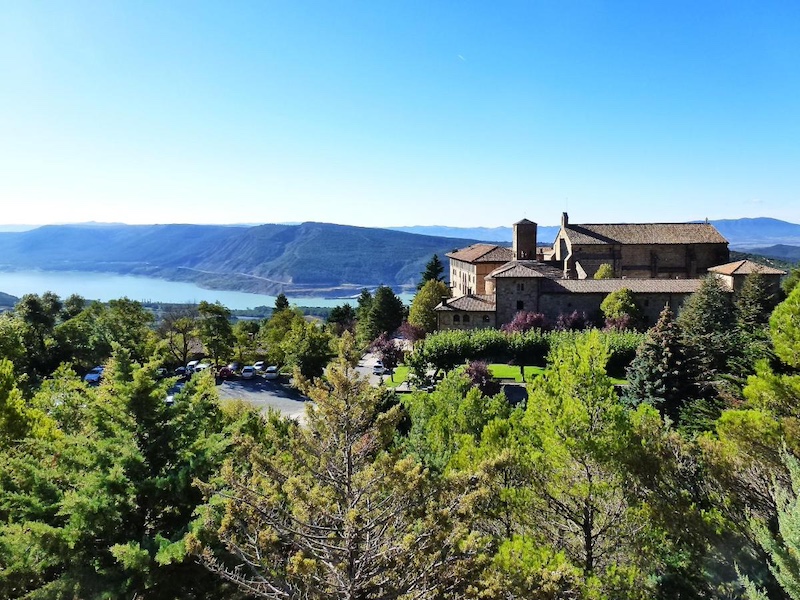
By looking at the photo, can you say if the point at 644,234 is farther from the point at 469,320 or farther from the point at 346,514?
the point at 346,514

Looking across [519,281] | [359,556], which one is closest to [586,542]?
[359,556]

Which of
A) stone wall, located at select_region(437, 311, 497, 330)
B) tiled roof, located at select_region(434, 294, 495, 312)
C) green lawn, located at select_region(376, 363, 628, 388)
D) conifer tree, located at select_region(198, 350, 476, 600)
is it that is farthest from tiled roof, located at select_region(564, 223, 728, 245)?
conifer tree, located at select_region(198, 350, 476, 600)

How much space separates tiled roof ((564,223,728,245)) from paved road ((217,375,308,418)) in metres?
35.7

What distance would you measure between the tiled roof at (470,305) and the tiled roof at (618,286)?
187 inches

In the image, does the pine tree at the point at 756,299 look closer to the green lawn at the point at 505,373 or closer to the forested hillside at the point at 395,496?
the green lawn at the point at 505,373

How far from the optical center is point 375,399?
6.84 m

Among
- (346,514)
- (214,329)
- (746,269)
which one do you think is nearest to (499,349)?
(214,329)

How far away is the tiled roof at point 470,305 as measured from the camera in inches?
1790

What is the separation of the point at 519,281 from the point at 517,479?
3445cm

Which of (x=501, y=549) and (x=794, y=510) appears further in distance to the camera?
(x=501, y=549)

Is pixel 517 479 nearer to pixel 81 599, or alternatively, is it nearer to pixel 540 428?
pixel 540 428

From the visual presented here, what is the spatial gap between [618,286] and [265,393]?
3104 centimetres

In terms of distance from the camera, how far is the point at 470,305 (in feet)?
152

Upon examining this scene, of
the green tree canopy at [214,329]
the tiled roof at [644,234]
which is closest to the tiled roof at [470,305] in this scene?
the tiled roof at [644,234]
